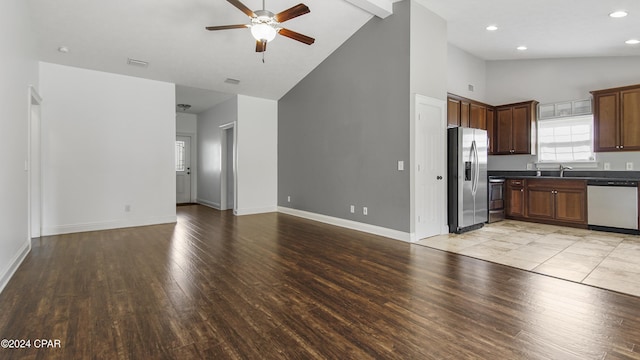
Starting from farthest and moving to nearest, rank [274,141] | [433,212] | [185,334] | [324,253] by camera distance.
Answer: [274,141] < [433,212] < [324,253] < [185,334]

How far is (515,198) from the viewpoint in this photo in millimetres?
6277

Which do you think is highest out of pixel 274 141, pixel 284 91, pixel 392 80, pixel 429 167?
pixel 284 91

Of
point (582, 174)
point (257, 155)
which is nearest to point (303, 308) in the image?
point (257, 155)

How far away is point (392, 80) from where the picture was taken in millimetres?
4707

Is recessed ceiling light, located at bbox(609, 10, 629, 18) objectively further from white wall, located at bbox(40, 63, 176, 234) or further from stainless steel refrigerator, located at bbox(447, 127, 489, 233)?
white wall, located at bbox(40, 63, 176, 234)

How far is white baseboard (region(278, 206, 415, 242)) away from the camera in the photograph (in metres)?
4.59

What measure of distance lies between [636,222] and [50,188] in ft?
30.3

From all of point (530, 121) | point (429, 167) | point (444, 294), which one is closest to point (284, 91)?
point (429, 167)

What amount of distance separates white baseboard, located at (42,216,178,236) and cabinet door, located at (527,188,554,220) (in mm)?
6931

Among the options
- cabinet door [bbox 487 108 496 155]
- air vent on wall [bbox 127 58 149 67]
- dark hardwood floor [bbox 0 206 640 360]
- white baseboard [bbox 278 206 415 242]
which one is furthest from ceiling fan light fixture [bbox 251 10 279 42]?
cabinet door [bbox 487 108 496 155]

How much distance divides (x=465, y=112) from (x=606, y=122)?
226 centimetres

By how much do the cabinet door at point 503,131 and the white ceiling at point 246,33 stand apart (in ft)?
3.95

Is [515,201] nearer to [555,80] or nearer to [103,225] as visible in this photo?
[555,80]

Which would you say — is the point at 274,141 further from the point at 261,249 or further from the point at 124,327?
the point at 124,327
